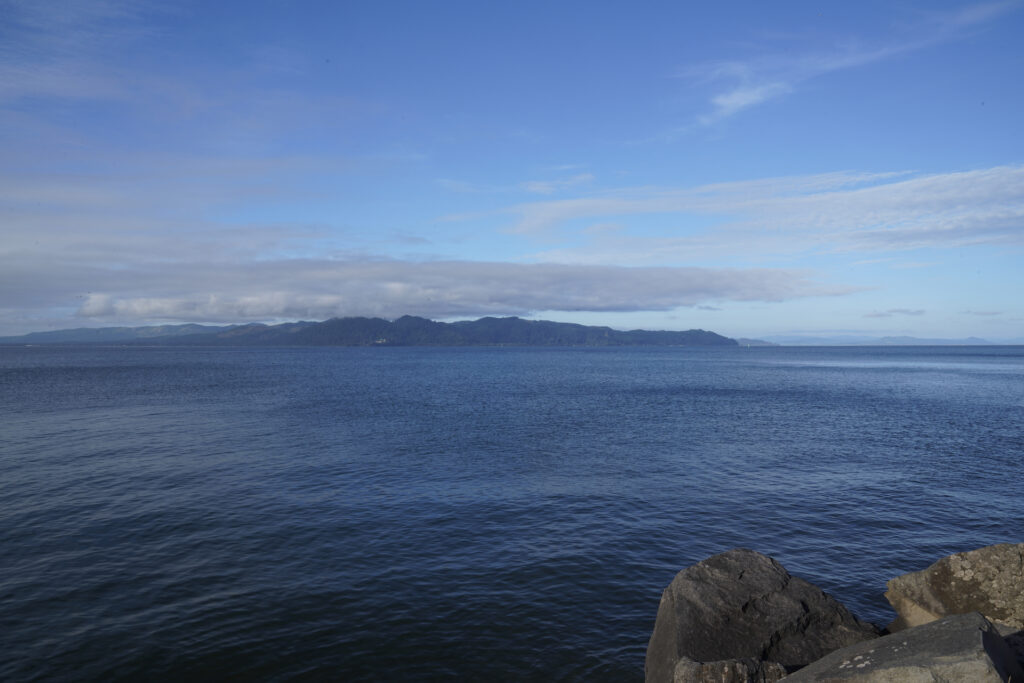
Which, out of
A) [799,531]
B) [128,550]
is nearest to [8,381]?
[128,550]

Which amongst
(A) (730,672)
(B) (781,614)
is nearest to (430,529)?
(B) (781,614)

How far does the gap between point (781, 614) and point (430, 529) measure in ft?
62.7

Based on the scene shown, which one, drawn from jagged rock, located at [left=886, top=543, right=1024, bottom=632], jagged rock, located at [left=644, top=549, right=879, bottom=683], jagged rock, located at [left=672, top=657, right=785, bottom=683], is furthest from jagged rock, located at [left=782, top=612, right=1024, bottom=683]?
jagged rock, located at [left=886, top=543, right=1024, bottom=632]

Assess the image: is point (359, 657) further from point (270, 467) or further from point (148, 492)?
point (270, 467)

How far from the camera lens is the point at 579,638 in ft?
67.7

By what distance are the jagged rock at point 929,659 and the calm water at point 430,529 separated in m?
8.08

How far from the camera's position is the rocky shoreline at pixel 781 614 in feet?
46.5

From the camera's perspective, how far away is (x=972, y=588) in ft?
57.1

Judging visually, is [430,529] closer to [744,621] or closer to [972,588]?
[744,621]

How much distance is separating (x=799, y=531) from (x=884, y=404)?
249 ft

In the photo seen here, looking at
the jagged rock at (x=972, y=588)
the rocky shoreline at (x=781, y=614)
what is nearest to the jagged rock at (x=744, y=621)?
the rocky shoreline at (x=781, y=614)

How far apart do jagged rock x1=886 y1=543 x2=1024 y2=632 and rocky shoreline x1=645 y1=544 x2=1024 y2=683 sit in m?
0.03

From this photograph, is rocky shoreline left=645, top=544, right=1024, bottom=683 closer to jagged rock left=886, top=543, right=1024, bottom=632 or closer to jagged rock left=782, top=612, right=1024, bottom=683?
jagged rock left=886, top=543, right=1024, bottom=632

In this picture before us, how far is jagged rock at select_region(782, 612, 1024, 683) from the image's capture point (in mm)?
10656
